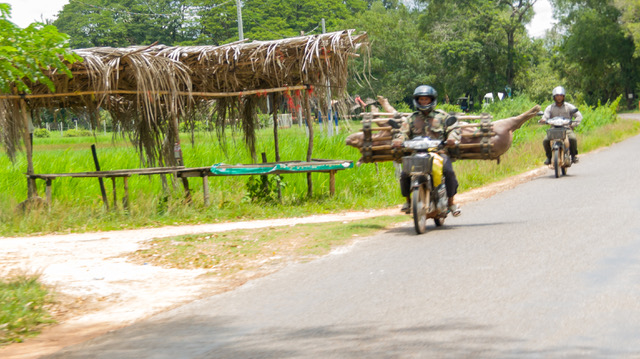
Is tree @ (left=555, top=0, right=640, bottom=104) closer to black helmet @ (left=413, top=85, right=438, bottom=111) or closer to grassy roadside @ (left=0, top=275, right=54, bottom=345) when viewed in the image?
black helmet @ (left=413, top=85, right=438, bottom=111)

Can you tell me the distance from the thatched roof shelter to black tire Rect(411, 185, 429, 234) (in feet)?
18.5

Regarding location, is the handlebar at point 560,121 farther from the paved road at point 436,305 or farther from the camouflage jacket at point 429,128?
the camouflage jacket at point 429,128

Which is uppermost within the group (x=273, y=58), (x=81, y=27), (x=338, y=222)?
(x=81, y=27)

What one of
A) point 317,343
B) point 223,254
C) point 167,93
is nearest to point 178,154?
point 167,93

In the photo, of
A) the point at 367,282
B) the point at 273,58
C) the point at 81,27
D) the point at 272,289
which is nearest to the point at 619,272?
the point at 367,282

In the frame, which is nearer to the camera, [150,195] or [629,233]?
[629,233]

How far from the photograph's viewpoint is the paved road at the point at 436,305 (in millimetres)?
5477

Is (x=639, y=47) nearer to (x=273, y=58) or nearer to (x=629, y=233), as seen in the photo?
(x=273, y=58)

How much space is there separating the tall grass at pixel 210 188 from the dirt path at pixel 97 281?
4.56 ft

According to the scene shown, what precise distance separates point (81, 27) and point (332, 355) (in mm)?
96005

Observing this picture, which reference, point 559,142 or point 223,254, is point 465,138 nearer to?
point 223,254

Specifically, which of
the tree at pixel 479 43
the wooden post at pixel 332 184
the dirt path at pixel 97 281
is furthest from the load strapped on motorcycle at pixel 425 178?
the tree at pixel 479 43

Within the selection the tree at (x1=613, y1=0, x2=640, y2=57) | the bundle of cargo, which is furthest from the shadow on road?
the tree at (x1=613, y1=0, x2=640, y2=57)

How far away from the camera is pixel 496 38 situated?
7075 cm
